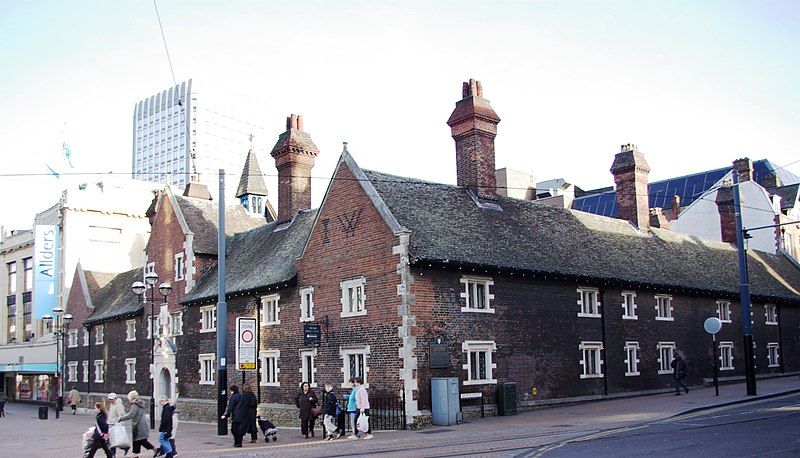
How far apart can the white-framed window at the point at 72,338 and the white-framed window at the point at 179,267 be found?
17817 mm

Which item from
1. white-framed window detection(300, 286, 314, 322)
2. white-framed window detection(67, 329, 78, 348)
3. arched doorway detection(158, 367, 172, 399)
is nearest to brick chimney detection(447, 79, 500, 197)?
white-framed window detection(300, 286, 314, 322)

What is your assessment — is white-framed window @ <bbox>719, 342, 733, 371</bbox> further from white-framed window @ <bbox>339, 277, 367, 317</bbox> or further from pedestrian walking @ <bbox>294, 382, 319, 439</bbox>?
pedestrian walking @ <bbox>294, 382, 319, 439</bbox>

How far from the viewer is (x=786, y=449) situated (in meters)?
14.4

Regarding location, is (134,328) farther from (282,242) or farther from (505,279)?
(505,279)

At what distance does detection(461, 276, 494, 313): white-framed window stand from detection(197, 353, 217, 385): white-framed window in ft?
48.6

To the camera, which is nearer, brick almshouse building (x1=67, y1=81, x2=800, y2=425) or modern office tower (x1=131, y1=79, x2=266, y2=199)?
brick almshouse building (x1=67, y1=81, x2=800, y2=425)

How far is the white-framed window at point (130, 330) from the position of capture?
4466cm

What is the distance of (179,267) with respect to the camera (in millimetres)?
40312

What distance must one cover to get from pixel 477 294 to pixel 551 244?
6.18 m

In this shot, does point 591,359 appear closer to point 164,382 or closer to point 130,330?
point 164,382

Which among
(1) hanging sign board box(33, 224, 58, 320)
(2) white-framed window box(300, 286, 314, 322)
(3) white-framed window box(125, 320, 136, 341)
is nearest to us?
(2) white-framed window box(300, 286, 314, 322)

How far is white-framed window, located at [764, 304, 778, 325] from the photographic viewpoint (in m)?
41.5

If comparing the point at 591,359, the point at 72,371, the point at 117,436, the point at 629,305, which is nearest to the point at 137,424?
the point at 117,436

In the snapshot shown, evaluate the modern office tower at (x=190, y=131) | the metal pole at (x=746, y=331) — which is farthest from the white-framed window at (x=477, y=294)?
the modern office tower at (x=190, y=131)
